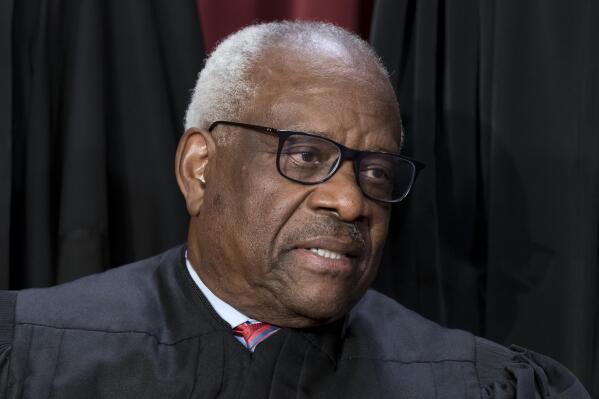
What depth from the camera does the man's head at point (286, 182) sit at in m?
1.60

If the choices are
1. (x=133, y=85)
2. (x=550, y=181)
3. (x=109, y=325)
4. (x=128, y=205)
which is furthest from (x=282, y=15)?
(x=109, y=325)

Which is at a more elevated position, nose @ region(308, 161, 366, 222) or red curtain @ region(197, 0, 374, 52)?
red curtain @ region(197, 0, 374, 52)

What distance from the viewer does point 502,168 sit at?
6.83ft

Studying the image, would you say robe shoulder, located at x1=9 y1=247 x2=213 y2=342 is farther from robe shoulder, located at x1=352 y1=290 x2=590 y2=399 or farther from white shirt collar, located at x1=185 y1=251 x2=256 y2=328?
robe shoulder, located at x1=352 y1=290 x2=590 y2=399

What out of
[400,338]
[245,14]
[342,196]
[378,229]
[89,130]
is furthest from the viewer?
[245,14]

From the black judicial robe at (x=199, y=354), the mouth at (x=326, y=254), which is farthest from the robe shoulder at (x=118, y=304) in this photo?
the mouth at (x=326, y=254)

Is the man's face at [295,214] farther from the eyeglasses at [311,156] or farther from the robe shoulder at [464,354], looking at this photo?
the robe shoulder at [464,354]

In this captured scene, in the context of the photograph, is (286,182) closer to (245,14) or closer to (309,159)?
(309,159)

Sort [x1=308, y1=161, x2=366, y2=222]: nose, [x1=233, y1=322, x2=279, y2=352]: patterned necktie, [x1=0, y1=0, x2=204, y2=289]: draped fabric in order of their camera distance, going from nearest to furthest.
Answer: [x1=308, y1=161, x2=366, y2=222]: nose, [x1=233, y1=322, x2=279, y2=352]: patterned necktie, [x1=0, y1=0, x2=204, y2=289]: draped fabric

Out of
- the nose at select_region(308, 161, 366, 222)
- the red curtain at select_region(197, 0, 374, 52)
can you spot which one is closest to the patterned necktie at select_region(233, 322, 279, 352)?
the nose at select_region(308, 161, 366, 222)

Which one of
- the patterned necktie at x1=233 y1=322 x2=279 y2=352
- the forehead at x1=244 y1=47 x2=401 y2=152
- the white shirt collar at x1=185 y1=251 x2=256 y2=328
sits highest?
the forehead at x1=244 y1=47 x2=401 y2=152

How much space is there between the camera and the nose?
1.58 meters

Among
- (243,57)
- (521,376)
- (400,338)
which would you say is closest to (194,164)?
(243,57)

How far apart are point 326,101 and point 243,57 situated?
0.71ft
